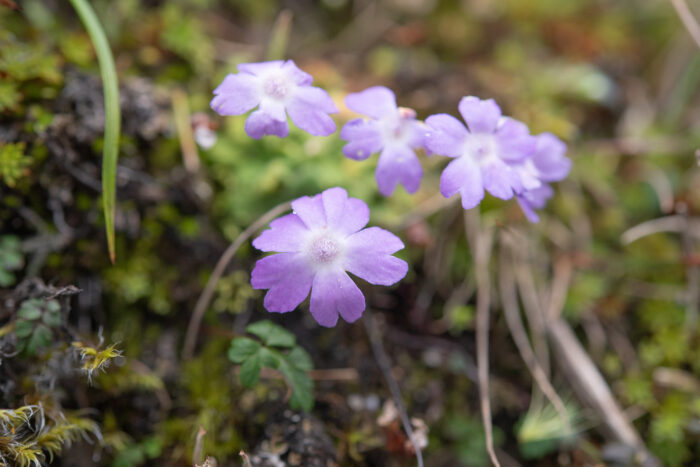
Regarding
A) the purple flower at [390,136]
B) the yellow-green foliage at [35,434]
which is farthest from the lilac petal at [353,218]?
the yellow-green foliage at [35,434]

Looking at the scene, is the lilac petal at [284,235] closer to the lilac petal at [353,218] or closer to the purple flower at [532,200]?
the lilac petal at [353,218]

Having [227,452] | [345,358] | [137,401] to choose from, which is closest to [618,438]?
[345,358]

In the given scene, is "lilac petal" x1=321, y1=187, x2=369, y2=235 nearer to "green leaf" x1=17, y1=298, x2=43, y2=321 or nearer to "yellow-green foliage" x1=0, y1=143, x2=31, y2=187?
"green leaf" x1=17, y1=298, x2=43, y2=321

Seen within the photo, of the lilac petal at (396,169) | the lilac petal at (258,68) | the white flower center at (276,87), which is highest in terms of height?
the lilac petal at (258,68)

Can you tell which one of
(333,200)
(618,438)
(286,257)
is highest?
(333,200)

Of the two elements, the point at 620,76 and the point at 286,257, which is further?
the point at 620,76

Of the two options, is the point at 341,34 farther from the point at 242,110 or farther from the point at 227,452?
the point at 227,452

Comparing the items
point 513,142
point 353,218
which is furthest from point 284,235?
point 513,142
